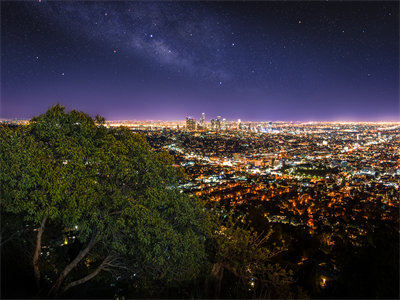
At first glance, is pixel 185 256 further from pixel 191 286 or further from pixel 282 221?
pixel 282 221

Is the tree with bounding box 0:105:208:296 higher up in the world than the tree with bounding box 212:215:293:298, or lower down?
higher up

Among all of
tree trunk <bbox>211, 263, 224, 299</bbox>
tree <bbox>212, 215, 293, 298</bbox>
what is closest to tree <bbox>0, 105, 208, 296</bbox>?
tree trunk <bbox>211, 263, 224, 299</bbox>

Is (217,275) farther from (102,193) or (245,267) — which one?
(102,193)

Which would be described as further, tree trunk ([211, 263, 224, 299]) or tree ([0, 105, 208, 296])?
tree trunk ([211, 263, 224, 299])

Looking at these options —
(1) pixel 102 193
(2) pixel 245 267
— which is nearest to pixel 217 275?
(2) pixel 245 267

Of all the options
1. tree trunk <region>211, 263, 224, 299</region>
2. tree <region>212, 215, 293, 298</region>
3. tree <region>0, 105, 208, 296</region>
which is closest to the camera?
tree <region>0, 105, 208, 296</region>

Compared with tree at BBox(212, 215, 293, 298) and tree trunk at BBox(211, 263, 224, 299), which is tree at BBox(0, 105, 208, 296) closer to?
tree trunk at BBox(211, 263, 224, 299)

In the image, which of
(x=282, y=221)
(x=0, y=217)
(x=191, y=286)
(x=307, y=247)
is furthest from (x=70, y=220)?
(x=282, y=221)

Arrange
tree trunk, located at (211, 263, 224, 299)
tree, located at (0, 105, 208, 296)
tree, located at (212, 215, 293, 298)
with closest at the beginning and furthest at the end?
tree, located at (0, 105, 208, 296) → tree trunk, located at (211, 263, 224, 299) → tree, located at (212, 215, 293, 298)
